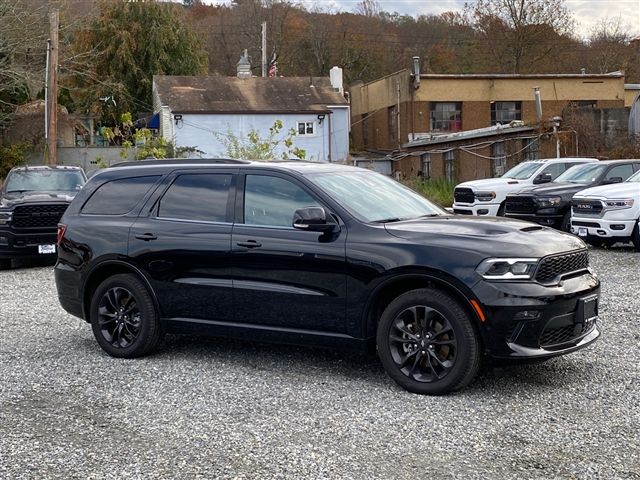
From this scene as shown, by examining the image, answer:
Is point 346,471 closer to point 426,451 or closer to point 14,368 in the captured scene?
point 426,451

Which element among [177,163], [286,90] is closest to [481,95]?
[286,90]

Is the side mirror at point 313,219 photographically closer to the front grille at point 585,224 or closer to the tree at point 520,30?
the front grille at point 585,224

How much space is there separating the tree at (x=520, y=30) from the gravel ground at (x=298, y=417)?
5062 centimetres

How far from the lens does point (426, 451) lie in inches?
194

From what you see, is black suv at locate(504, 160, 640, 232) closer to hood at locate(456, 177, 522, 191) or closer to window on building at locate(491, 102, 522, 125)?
hood at locate(456, 177, 522, 191)

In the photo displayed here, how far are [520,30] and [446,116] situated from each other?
13.9 metres

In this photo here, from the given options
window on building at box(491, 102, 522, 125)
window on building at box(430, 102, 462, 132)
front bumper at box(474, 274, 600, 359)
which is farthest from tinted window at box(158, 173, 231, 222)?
window on building at box(491, 102, 522, 125)

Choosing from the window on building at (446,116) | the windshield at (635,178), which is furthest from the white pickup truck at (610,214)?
the window on building at (446,116)

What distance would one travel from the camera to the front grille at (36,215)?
15.0m

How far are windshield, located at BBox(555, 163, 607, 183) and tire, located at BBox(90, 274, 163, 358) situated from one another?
12.3 metres

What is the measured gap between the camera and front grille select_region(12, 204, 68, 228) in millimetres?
14992

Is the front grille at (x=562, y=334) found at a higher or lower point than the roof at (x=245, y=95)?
lower

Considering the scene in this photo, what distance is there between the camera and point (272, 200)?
6887mm

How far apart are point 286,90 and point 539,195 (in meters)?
30.6
